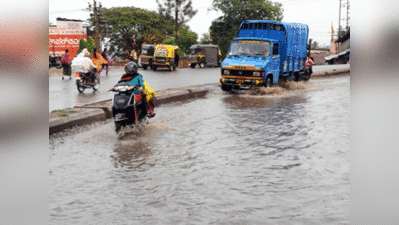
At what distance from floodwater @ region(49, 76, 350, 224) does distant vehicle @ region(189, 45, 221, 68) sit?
36960 mm

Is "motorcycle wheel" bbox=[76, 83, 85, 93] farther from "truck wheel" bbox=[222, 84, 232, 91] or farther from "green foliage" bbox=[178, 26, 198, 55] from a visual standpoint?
"green foliage" bbox=[178, 26, 198, 55]

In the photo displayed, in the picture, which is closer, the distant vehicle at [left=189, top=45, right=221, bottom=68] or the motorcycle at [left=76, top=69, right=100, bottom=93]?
the motorcycle at [left=76, top=69, right=100, bottom=93]

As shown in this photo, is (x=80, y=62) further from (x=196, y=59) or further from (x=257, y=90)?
(x=196, y=59)

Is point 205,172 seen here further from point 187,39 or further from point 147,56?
point 187,39

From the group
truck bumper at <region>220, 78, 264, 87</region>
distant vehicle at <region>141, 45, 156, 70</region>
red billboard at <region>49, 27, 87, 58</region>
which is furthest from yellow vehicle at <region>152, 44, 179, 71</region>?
truck bumper at <region>220, 78, 264, 87</region>

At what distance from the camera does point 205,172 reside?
5.92m

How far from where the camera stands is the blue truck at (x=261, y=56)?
16797mm

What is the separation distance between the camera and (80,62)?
58.4ft

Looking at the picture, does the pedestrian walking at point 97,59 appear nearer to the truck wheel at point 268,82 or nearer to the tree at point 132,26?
the truck wheel at point 268,82

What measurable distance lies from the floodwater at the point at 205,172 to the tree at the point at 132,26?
2014 inches

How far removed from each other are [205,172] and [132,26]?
57.6 m

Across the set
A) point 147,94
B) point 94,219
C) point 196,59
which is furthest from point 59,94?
point 196,59

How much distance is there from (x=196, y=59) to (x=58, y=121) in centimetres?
3838

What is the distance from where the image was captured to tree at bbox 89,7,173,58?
2377 inches
